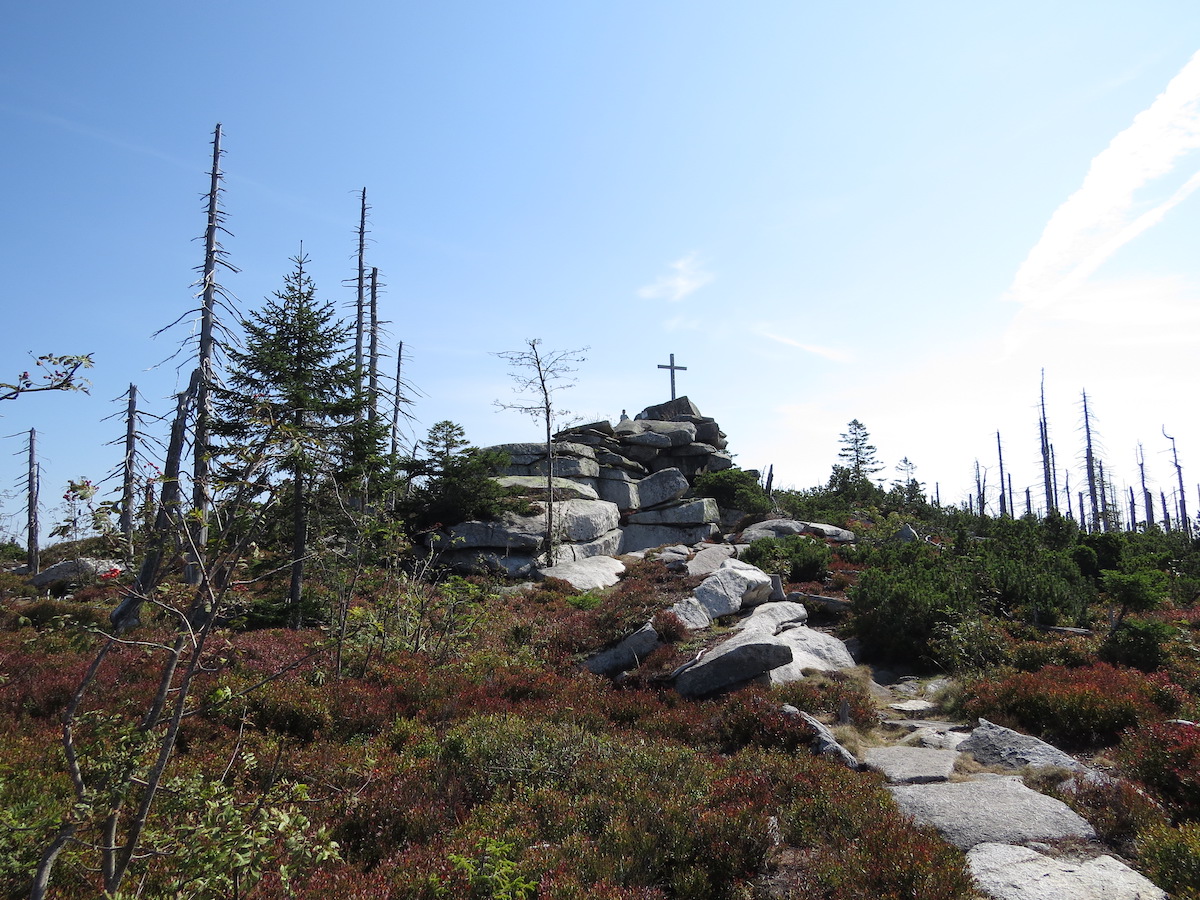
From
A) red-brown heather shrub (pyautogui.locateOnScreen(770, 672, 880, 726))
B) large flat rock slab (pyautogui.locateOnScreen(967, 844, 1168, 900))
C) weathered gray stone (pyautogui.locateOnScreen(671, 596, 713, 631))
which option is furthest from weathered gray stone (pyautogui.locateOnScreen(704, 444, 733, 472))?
large flat rock slab (pyautogui.locateOnScreen(967, 844, 1168, 900))

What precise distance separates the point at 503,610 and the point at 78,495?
39.2 ft

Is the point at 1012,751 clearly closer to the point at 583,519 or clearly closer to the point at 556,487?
the point at 583,519

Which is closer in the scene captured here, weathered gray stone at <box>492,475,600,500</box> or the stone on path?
the stone on path

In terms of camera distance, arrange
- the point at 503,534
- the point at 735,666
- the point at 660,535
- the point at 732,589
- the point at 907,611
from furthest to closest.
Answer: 1. the point at 660,535
2. the point at 503,534
3. the point at 732,589
4. the point at 907,611
5. the point at 735,666

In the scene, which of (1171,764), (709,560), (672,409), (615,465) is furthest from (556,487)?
(1171,764)

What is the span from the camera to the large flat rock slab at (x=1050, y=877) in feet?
13.7

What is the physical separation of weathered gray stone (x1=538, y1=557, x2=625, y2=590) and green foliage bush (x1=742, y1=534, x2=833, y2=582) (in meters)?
4.27

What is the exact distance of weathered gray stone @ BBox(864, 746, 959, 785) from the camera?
630 cm

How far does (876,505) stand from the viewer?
30938 mm

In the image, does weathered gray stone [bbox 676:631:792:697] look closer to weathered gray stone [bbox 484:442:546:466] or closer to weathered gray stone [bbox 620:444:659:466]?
weathered gray stone [bbox 484:442:546:466]

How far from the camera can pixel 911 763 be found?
6.70 metres

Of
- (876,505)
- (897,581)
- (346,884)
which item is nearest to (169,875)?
(346,884)

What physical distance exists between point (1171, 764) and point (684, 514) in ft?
72.0

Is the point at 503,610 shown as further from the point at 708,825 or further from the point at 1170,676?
the point at 1170,676
